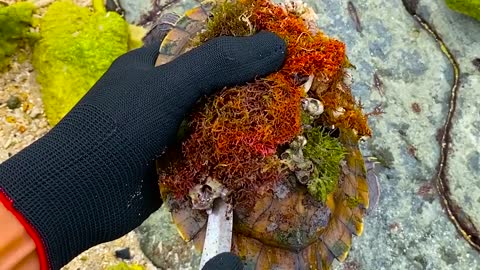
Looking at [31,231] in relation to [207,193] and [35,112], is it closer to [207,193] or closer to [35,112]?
[207,193]

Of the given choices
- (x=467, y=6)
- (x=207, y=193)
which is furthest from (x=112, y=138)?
(x=467, y=6)

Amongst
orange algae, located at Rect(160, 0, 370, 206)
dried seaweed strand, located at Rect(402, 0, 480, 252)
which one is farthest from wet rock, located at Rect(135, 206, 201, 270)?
dried seaweed strand, located at Rect(402, 0, 480, 252)

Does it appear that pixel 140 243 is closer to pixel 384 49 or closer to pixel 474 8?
pixel 384 49

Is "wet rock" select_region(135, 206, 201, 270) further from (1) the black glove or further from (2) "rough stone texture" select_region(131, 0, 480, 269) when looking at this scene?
(1) the black glove

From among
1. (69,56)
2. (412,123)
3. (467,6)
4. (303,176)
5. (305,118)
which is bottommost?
(412,123)

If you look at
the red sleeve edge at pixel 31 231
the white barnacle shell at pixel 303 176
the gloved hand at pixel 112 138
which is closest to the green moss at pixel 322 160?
the white barnacle shell at pixel 303 176

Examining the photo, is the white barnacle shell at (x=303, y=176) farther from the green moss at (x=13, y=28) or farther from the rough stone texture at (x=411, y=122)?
the green moss at (x=13, y=28)

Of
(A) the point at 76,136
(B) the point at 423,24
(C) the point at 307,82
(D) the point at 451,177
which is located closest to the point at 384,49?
(B) the point at 423,24
